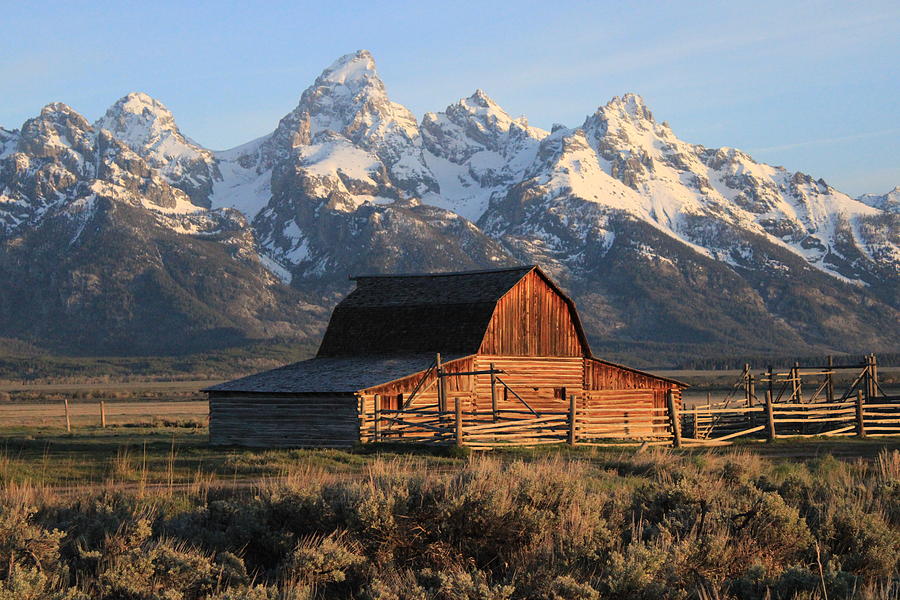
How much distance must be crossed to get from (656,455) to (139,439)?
1902 cm

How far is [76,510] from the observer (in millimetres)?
14828

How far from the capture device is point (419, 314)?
43.5 meters

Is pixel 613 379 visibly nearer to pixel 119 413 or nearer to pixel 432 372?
pixel 432 372

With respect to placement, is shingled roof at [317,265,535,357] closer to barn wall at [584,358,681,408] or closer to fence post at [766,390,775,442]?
barn wall at [584,358,681,408]

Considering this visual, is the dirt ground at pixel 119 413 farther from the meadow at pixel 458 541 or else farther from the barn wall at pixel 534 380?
the meadow at pixel 458 541

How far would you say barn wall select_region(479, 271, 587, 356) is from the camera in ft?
136

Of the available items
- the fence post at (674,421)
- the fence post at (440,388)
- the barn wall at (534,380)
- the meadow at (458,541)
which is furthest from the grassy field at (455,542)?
the barn wall at (534,380)

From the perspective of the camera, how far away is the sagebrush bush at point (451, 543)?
1216cm

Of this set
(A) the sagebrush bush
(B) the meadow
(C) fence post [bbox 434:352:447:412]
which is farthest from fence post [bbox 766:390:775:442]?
(A) the sagebrush bush

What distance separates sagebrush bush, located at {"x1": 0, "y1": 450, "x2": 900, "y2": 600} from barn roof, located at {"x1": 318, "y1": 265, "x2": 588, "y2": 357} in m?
25.3

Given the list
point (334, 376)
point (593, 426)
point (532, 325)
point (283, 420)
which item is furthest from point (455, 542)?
point (532, 325)

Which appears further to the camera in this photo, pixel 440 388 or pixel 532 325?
pixel 532 325

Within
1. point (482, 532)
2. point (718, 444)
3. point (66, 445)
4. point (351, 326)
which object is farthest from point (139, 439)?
point (482, 532)

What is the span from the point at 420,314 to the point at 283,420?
328 inches
